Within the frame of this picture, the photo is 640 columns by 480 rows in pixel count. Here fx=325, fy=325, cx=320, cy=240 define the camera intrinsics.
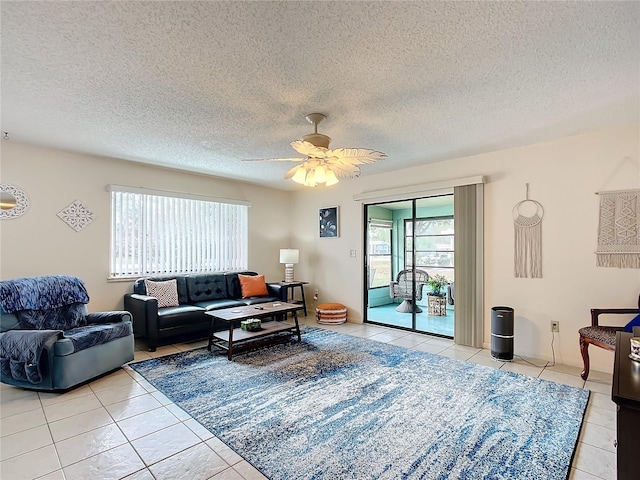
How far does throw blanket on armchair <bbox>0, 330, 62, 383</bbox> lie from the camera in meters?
2.75

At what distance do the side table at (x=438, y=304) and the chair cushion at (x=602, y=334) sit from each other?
2.59m

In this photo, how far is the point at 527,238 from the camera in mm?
3834

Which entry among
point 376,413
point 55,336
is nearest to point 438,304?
point 376,413

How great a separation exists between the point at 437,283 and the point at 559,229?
230cm

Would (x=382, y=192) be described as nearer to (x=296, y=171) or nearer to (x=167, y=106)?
(x=296, y=171)

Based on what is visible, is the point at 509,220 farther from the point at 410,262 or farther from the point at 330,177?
the point at 330,177

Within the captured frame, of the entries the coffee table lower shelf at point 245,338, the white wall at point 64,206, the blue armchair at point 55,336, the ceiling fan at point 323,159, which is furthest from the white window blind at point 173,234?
the ceiling fan at point 323,159

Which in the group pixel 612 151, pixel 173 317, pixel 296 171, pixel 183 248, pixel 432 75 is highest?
pixel 432 75

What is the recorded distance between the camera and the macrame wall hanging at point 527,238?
376 cm

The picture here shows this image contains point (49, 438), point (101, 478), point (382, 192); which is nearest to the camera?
point (101, 478)

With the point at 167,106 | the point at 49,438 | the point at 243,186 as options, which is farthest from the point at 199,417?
the point at 243,186

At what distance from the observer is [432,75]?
2291mm

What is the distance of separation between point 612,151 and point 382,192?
273cm

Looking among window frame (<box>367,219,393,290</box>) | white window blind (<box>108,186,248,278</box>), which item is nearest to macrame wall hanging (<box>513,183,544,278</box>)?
window frame (<box>367,219,393,290</box>)
